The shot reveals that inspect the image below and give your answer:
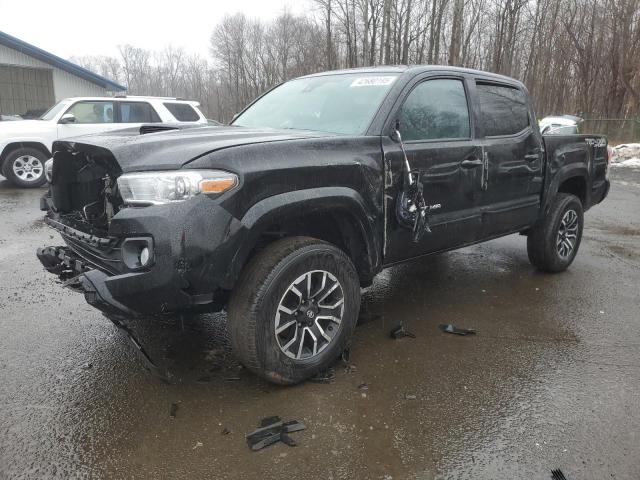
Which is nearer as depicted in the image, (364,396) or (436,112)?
(364,396)

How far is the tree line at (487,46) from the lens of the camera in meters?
29.3

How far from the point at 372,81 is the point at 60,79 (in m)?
21.4

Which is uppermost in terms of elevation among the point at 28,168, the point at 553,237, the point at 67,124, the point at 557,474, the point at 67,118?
the point at 67,118

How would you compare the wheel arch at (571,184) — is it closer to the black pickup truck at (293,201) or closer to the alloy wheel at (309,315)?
the black pickup truck at (293,201)

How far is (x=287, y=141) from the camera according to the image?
280 centimetres

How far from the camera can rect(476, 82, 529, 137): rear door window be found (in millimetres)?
4112

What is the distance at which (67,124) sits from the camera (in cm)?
995

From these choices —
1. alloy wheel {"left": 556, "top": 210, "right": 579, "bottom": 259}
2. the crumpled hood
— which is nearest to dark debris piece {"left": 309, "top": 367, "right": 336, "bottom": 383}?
the crumpled hood

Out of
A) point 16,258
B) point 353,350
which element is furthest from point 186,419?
point 16,258

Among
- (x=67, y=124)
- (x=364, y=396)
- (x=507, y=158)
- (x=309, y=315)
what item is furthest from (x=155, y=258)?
(x=67, y=124)

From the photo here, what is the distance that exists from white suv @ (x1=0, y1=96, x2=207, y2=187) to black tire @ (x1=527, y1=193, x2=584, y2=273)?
310 inches

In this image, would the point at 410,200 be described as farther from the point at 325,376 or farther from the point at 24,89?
the point at 24,89

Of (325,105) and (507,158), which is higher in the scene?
(325,105)

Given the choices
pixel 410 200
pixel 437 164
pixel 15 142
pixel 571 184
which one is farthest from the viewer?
pixel 15 142
